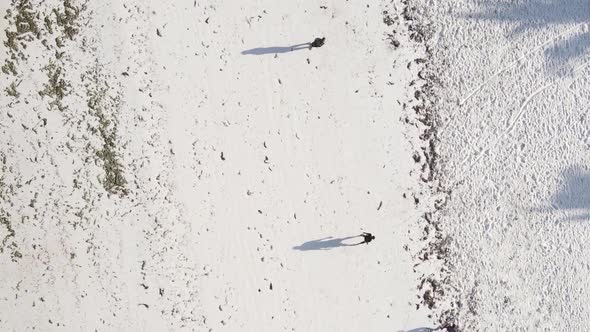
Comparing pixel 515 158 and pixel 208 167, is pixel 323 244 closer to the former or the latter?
pixel 208 167

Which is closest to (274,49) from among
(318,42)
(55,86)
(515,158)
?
(318,42)

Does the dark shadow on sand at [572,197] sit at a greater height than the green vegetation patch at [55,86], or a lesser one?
lesser

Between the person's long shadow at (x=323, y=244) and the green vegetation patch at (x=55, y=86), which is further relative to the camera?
the person's long shadow at (x=323, y=244)

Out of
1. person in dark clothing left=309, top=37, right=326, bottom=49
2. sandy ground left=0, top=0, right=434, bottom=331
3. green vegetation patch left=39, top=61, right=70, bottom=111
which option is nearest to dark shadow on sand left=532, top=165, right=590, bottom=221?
sandy ground left=0, top=0, right=434, bottom=331

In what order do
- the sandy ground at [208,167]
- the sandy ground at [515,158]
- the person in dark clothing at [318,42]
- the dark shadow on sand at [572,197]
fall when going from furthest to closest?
the dark shadow on sand at [572,197] → the sandy ground at [515,158] → the person in dark clothing at [318,42] → the sandy ground at [208,167]

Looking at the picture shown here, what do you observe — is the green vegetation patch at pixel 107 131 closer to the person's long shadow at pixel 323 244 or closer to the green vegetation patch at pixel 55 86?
the green vegetation patch at pixel 55 86

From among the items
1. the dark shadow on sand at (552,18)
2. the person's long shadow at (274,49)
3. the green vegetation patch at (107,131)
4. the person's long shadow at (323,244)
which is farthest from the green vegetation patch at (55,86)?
the dark shadow on sand at (552,18)

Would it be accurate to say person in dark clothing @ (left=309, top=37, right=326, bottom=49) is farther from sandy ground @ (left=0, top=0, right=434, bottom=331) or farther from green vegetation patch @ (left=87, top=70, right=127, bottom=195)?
green vegetation patch @ (left=87, top=70, right=127, bottom=195)

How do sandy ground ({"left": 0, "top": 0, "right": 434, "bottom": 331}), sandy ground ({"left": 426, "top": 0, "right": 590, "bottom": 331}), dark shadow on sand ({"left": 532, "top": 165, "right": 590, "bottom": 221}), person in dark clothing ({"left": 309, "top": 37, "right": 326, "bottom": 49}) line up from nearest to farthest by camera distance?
sandy ground ({"left": 0, "top": 0, "right": 434, "bottom": 331})
person in dark clothing ({"left": 309, "top": 37, "right": 326, "bottom": 49})
sandy ground ({"left": 426, "top": 0, "right": 590, "bottom": 331})
dark shadow on sand ({"left": 532, "top": 165, "right": 590, "bottom": 221})

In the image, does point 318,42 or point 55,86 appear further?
point 318,42
